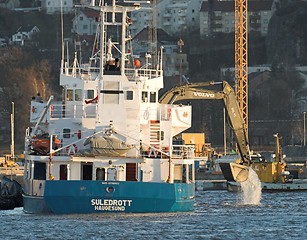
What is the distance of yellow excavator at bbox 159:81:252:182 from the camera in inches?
4163

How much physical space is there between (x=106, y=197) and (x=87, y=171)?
3067 millimetres

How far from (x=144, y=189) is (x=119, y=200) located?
4.43 ft

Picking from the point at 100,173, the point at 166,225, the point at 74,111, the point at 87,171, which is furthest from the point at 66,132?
the point at 166,225

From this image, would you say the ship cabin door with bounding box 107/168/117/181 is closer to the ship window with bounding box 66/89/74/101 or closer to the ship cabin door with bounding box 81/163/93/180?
the ship cabin door with bounding box 81/163/93/180

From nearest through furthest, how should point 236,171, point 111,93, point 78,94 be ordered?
point 111,93
point 78,94
point 236,171

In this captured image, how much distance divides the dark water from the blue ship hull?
430 mm

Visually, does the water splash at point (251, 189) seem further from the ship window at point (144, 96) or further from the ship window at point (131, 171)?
the ship window at point (131, 171)

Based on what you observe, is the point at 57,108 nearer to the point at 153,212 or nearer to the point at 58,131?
the point at 58,131

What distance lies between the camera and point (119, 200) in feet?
295

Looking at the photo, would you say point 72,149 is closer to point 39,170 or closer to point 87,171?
point 87,171

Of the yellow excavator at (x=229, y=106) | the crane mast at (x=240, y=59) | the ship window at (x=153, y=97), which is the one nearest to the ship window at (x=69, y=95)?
the ship window at (x=153, y=97)

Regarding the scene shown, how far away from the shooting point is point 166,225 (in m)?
87.1

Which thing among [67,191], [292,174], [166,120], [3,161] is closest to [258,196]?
[166,120]

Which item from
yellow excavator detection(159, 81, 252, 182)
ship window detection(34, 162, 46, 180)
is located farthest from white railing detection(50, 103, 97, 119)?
yellow excavator detection(159, 81, 252, 182)
